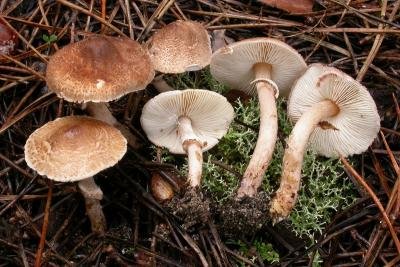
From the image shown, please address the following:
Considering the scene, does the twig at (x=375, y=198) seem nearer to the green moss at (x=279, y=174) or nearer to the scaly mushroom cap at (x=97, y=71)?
the green moss at (x=279, y=174)

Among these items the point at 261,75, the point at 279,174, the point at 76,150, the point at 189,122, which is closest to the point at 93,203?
the point at 76,150

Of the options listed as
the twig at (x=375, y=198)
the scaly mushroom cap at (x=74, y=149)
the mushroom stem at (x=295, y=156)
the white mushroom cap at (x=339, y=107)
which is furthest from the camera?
the white mushroom cap at (x=339, y=107)

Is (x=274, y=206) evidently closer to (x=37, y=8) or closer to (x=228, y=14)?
(x=228, y=14)

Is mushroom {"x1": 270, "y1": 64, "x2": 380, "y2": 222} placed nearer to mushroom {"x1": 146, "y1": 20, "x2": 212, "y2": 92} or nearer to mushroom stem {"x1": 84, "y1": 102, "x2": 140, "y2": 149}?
mushroom {"x1": 146, "y1": 20, "x2": 212, "y2": 92}

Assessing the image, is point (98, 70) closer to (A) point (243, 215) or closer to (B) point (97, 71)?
(B) point (97, 71)

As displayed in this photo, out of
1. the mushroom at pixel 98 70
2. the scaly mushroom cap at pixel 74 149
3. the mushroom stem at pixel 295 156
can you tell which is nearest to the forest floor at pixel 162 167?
the mushroom stem at pixel 295 156

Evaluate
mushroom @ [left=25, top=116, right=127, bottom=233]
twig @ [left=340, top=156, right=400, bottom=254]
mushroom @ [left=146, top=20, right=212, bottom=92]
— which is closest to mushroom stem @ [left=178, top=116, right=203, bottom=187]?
mushroom @ [left=146, top=20, right=212, bottom=92]

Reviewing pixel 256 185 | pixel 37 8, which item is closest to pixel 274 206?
pixel 256 185
